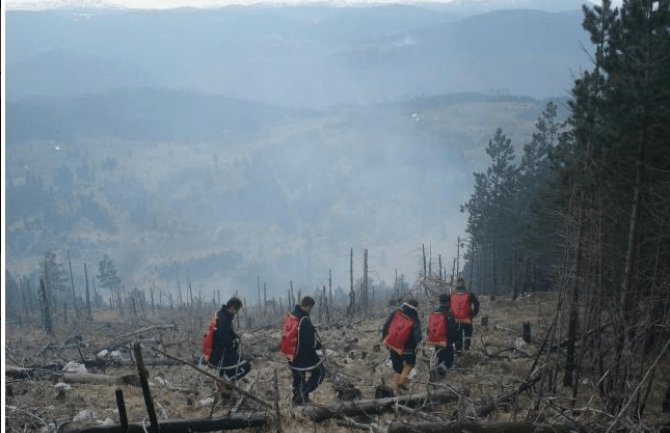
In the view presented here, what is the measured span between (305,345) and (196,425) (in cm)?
240

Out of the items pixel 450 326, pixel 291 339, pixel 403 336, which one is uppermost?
pixel 291 339

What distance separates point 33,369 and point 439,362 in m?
9.44

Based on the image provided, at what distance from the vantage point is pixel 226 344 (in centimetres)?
921

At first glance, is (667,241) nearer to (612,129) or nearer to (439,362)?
(612,129)

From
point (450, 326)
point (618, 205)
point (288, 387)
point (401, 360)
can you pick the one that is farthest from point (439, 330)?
point (618, 205)

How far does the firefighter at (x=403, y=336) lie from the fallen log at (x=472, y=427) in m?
3.66

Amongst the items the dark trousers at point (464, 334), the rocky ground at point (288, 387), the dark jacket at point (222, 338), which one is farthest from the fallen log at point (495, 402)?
the dark trousers at point (464, 334)

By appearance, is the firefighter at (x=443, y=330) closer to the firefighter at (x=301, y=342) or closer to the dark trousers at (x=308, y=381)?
the dark trousers at (x=308, y=381)

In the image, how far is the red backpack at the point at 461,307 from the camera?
13016 mm

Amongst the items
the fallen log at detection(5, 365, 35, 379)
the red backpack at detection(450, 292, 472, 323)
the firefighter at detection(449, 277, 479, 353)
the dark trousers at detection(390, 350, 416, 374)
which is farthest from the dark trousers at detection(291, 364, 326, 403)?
the fallen log at detection(5, 365, 35, 379)

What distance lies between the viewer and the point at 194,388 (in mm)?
11234

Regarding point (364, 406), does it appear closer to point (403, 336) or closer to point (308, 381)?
point (308, 381)

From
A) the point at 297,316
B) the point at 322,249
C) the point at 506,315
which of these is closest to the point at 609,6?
the point at 297,316

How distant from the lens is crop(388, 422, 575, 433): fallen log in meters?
6.36
